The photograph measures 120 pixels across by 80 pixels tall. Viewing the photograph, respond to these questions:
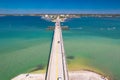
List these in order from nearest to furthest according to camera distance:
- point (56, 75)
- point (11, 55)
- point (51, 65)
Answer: point (56, 75), point (51, 65), point (11, 55)

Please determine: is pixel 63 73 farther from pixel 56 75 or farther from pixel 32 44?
pixel 32 44

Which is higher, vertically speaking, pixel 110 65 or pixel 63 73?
pixel 63 73

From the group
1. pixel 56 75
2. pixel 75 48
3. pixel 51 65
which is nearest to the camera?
pixel 56 75

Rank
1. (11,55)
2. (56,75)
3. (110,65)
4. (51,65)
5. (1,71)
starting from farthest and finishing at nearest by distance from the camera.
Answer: (11,55)
(110,65)
(1,71)
(51,65)
(56,75)

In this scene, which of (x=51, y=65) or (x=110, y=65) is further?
(x=110, y=65)

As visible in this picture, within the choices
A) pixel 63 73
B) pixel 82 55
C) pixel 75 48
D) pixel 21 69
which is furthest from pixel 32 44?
pixel 63 73

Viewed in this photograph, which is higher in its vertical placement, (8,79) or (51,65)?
(51,65)

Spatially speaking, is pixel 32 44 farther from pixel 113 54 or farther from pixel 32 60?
pixel 113 54

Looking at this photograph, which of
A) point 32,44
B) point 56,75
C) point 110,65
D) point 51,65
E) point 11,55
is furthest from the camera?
point 32,44

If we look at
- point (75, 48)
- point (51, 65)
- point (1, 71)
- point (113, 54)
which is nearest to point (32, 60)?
point (1, 71)
